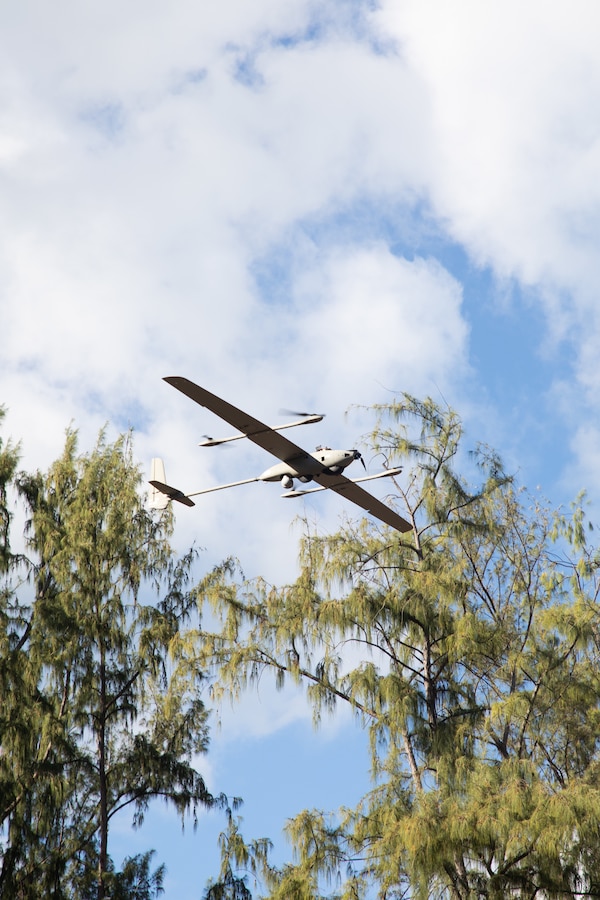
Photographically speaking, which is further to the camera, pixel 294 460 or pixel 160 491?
pixel 160 491

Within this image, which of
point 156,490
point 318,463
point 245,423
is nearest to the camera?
point 245,423

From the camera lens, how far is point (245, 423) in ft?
42.7

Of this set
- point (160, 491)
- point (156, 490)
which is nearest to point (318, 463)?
point (160, 491)

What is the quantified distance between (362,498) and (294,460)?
47.4 inches

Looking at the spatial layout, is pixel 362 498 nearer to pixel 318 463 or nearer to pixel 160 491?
pixel 318 463

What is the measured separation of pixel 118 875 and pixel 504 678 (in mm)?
6057

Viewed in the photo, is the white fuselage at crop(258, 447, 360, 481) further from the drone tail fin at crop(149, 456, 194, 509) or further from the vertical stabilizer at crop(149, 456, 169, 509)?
the vertical stabilizer at crop(149, 456, 169, 509)

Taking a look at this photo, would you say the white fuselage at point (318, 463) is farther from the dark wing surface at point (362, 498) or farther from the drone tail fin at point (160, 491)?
the drone tail fin at point (160, 491)

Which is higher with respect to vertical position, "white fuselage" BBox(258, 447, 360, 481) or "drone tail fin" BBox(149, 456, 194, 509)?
"drone tail fin" BBox(149, 456, 194, 509)

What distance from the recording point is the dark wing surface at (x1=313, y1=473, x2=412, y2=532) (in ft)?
45.7

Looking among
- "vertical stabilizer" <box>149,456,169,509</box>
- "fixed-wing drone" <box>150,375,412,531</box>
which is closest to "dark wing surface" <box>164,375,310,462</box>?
"fixed-wing drone" <box>150,375,412,531</box>

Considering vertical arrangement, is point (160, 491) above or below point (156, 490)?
below

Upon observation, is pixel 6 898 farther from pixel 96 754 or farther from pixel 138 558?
pixel 138 558

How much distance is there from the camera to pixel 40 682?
627 inches
